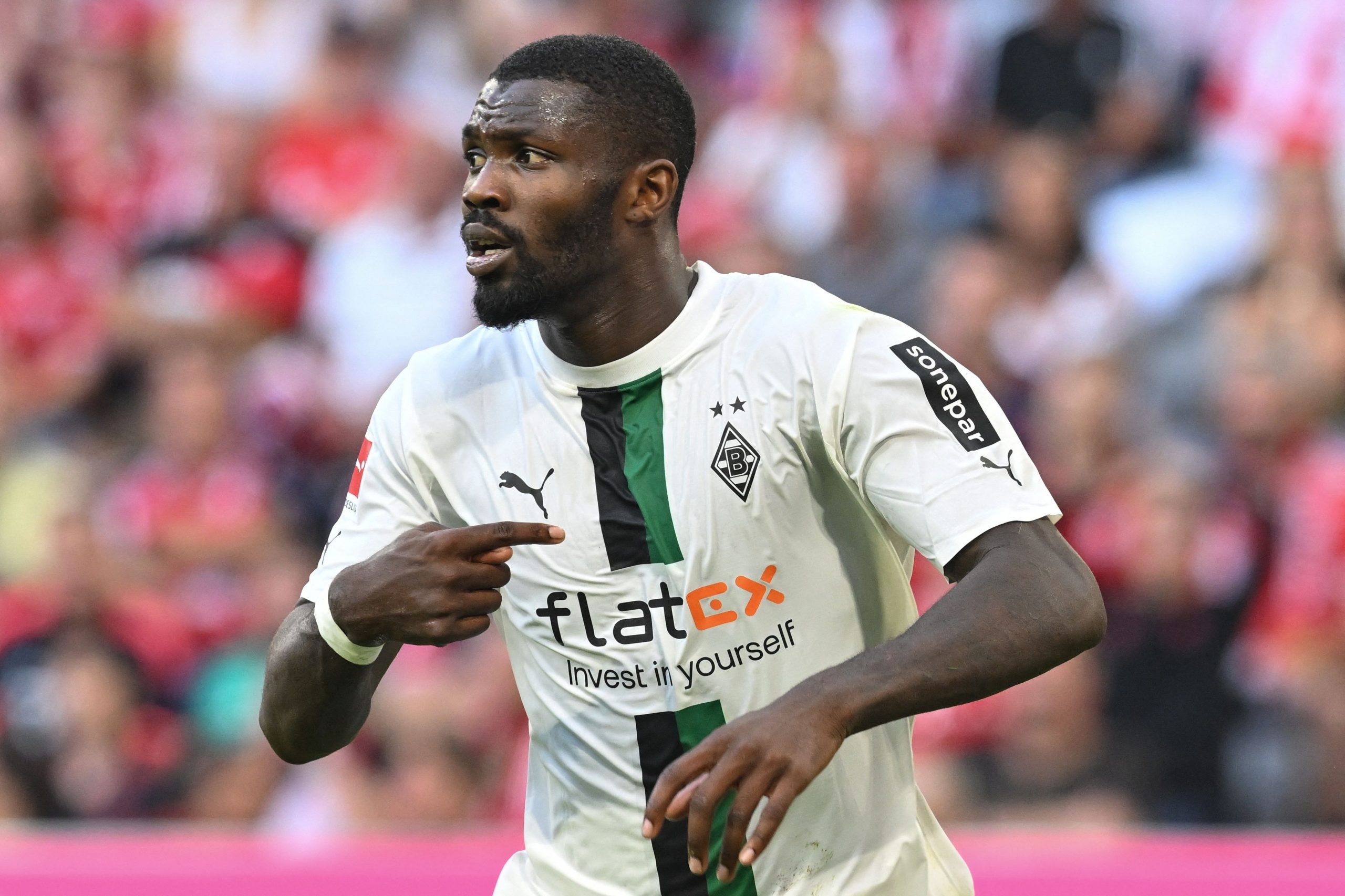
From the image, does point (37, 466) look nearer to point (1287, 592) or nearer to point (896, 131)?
point (896, 131)

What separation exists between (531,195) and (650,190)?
0.24 m

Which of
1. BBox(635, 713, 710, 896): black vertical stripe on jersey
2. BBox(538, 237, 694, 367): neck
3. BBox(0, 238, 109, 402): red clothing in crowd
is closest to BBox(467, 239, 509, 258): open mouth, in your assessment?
BBox(538, 237, 694, 367): neck

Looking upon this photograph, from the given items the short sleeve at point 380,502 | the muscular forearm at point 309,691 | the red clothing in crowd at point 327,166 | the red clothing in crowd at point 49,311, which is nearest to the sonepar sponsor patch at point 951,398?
the short sleeve at point 380,502

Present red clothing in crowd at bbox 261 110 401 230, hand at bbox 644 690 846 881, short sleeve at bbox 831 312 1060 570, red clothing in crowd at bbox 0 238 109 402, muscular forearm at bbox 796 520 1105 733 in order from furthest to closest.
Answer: red clothing in crowd at bbox 261 110 401 230 → red clothing in crowd at bbox 0 238 109 402 → short sleeve at bbox 831 312 1060 570 → muscular forearm at bbox 796 520 1105 733 → hand at bbox 644 690 846 881

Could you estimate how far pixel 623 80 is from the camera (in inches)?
121

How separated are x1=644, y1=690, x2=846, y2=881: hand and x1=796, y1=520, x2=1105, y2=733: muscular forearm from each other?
0.17ft

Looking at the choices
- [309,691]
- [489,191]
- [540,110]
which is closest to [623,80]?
[540,110]

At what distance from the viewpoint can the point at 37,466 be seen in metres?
8.20

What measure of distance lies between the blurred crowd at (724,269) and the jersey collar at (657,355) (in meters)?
3.58

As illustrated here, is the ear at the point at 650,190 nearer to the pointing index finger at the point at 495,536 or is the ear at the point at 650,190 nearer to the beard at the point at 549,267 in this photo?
the beard at the point at 549,267

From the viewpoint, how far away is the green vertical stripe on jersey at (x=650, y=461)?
2.97 metres

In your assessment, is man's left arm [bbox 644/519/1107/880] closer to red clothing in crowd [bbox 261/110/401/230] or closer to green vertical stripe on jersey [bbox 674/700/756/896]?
green vertical stripe on jersey [bbox 674/700/756/896]

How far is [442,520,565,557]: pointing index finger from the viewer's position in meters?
2.71

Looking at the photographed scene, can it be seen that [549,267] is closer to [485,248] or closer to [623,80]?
[485,248]
